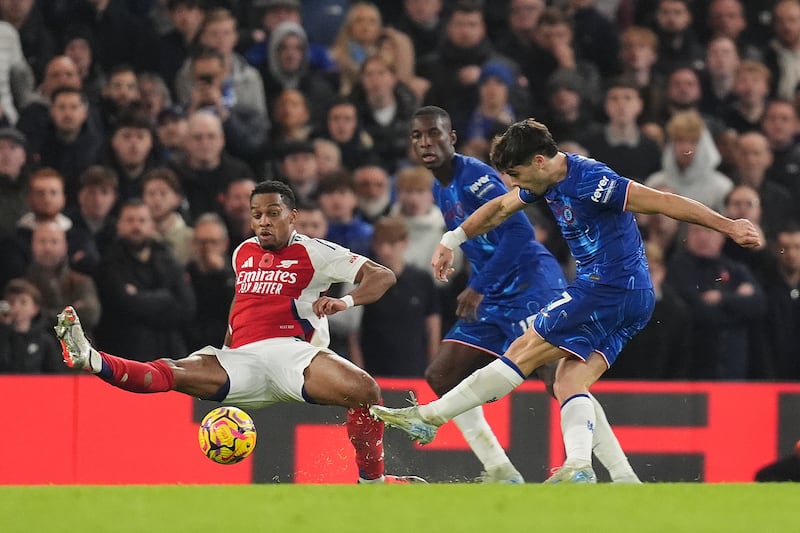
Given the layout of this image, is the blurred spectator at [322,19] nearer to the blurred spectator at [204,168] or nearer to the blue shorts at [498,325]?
the blurred spectator at [204,168]

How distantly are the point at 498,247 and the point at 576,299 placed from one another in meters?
1.25

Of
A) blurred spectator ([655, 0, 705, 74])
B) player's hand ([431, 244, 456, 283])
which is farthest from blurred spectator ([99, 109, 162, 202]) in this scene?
blurred spectator ([655, 0, 705, 74])

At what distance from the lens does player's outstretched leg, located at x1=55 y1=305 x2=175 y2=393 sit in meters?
7.87

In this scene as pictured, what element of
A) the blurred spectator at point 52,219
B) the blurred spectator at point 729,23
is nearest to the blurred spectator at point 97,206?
the blurred spectator at point 52,219

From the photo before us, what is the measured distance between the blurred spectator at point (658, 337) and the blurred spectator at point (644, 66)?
2.54 metres

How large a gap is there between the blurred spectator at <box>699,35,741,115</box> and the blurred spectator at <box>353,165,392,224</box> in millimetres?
3618

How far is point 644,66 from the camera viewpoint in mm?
13734

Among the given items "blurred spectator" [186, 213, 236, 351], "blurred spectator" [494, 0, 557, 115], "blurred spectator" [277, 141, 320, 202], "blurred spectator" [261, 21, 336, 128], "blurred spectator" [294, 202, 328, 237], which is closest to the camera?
"blurred spectator" [186, 213, 236, 351]

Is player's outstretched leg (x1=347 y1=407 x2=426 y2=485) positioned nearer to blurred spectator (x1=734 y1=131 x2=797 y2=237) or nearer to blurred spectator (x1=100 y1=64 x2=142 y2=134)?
blurred spectator (x1=100 y1=64 x2=142 y2=134)

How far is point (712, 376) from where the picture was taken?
1146 centimetres

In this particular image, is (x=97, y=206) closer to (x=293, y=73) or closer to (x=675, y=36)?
(x=293, y=73)

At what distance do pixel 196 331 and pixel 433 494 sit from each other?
4515 millimetres

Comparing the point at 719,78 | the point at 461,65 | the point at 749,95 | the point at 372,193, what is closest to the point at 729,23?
the point at 719,78

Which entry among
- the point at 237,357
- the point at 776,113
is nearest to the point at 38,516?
the point at 237,357
